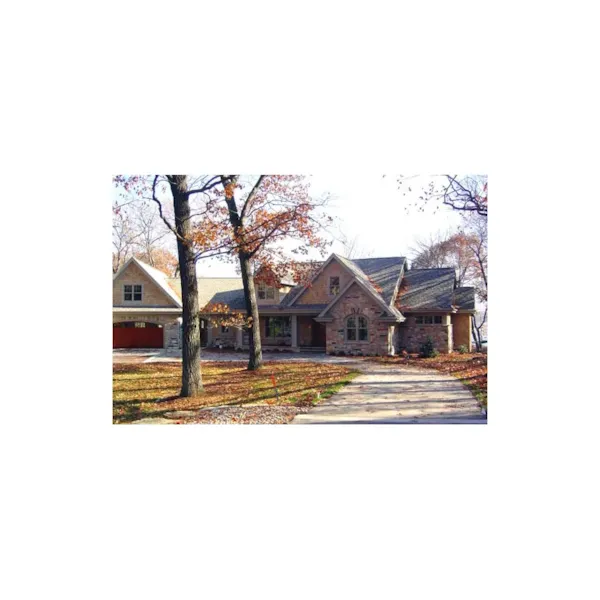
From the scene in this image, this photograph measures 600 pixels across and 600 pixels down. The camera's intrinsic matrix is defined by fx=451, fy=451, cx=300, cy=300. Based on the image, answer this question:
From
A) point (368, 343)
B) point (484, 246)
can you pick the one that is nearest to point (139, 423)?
point (368, 343)

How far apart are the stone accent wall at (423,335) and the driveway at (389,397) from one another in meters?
0.87

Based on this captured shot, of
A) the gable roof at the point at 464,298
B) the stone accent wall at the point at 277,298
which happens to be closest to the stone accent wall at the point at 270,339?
the stone accent wall at the point at 277,298

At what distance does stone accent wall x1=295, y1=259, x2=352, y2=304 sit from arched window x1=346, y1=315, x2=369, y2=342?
88cm

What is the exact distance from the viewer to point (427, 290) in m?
11.7

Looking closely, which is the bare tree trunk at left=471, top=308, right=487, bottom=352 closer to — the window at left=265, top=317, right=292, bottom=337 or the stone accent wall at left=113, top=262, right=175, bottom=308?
the window at left=265, top=317, right=292, bottom=337

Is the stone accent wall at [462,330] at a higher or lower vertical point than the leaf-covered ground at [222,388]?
higher

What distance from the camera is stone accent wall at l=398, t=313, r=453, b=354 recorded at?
33.0ft

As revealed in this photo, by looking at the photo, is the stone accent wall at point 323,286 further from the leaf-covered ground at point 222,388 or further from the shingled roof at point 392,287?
the leaf-covered ground at point 222,388

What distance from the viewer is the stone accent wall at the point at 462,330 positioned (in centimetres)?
930

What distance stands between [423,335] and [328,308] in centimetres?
233

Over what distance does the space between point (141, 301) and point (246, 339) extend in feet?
8.86

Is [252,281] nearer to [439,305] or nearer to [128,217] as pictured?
[128,217]

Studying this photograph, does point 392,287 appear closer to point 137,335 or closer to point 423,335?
point 423,335

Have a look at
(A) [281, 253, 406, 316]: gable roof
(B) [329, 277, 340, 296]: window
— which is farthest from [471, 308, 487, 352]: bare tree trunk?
(B) [329, 277, 340, 296]: window
